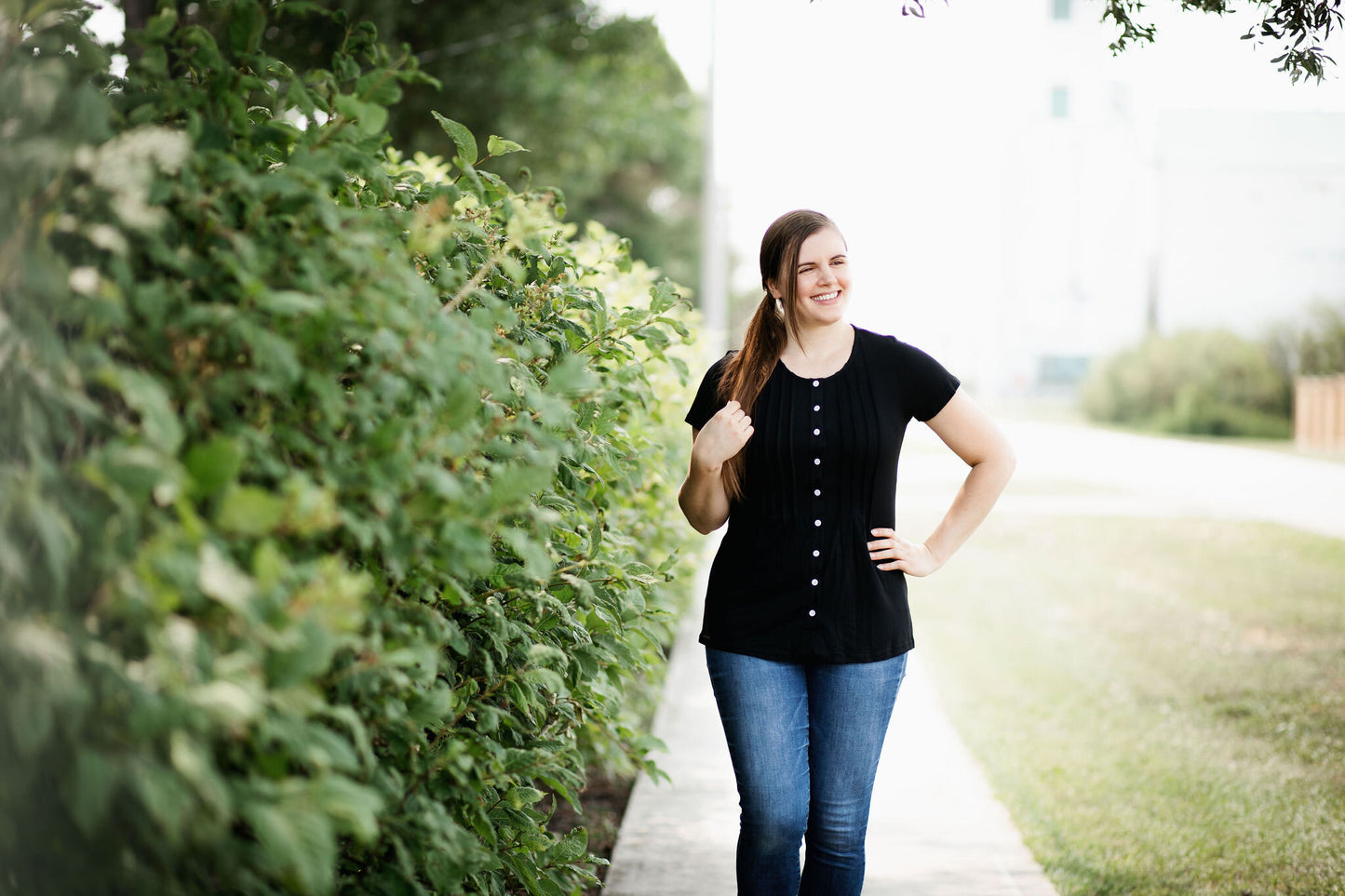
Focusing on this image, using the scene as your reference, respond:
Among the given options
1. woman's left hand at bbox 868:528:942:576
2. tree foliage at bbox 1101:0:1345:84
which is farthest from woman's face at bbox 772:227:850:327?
tree foliage at bbox 1101:0:1345:84

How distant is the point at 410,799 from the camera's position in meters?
2.00

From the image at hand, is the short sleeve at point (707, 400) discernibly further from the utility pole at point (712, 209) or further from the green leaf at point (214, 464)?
the utility pole at point (712, 209)

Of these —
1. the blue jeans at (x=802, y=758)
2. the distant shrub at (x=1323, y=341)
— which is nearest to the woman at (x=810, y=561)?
the blue jeans at (x=802, y=758)

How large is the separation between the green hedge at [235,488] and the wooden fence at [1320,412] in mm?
25934

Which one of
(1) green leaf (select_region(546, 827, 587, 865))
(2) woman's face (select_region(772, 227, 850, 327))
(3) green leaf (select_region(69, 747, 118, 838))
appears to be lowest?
(1) green leaf (select_region(546, 827, 587, 865))

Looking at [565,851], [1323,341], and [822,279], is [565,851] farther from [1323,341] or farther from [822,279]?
[1323,341]

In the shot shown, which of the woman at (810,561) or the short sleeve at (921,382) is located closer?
the woman at (810,561)

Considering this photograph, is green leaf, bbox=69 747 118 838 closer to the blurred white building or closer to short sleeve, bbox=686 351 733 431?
short sleeve, bbox=686 351 733 431

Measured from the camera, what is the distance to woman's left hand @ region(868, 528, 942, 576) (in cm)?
285

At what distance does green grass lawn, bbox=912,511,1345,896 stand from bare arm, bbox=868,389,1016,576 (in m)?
1.48

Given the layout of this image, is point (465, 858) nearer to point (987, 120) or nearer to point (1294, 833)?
point (1294, 833)

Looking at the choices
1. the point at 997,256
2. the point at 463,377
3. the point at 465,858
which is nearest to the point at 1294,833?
the point at 465,858

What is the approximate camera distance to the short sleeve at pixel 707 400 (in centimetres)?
299

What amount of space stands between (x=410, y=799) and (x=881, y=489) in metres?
1.45
